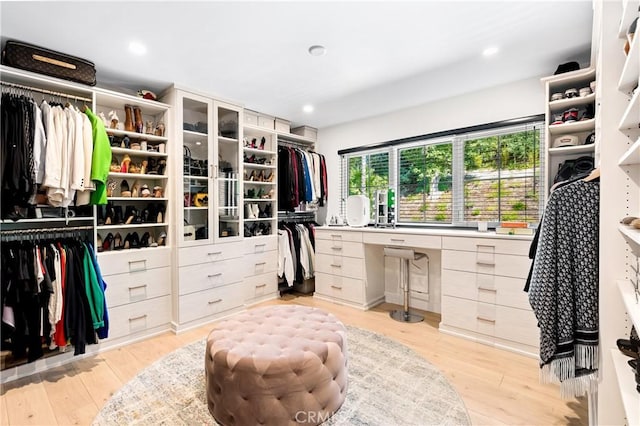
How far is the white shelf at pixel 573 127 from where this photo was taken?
2.25m

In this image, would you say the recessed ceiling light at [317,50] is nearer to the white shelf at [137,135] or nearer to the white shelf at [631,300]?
the white shelf at [137,135]

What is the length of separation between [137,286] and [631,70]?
3463mm

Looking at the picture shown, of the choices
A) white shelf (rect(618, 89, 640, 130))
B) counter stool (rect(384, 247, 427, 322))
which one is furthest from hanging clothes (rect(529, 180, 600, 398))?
counter stool (rect(384, 247, 427, 322))

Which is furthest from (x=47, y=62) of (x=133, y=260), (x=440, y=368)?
(x=440, y=368)

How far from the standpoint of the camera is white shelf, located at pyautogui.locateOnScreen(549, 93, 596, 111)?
2.25 metres

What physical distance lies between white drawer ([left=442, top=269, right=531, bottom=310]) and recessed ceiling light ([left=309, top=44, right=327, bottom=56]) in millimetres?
2235

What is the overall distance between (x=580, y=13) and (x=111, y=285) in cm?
397

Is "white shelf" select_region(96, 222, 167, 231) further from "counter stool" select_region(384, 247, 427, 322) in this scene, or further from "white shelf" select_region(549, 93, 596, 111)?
"white shelf" select_region(549, 93, 596, 111)

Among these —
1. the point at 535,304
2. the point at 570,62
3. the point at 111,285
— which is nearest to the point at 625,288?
the point at 535,304

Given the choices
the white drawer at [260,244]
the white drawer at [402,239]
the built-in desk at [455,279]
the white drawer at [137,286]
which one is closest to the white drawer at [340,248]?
the built-in desk at [455,279]

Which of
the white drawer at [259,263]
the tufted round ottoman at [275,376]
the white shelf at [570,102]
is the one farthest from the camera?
the white drawer at [259,263]

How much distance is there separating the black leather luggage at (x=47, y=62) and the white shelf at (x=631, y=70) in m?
3.31

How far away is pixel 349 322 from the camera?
3119 mm

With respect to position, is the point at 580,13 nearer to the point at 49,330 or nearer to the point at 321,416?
the point at 321,416
